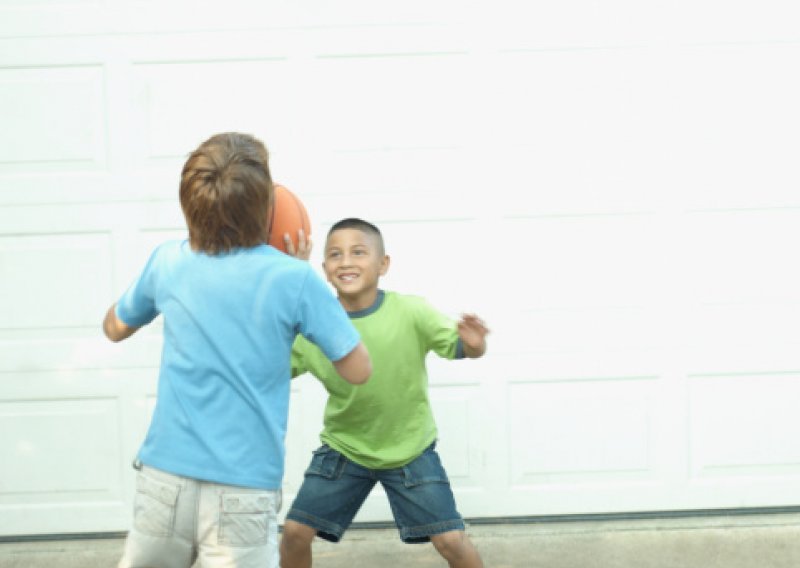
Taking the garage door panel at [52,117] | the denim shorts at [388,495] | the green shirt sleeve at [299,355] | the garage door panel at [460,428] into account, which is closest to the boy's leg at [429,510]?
the denim shorts at [388,495]

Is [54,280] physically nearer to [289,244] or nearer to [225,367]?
[289,244]

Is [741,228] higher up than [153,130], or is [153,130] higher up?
[153,130]

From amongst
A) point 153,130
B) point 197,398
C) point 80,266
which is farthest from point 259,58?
point 197,398

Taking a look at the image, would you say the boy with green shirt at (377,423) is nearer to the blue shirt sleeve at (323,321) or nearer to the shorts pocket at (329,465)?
the shorts pocket at (329,465)

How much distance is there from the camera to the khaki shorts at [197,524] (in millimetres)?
3045

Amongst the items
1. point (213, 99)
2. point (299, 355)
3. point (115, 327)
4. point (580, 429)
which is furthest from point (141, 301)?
point (580, 429)

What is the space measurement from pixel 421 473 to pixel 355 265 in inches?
26.6

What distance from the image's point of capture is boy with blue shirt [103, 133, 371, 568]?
10.0 ft

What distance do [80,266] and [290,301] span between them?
7.60 feet

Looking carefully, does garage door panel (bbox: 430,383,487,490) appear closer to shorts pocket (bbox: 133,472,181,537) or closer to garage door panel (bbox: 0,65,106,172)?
garage door panel (bbox: 0,65,106,172)

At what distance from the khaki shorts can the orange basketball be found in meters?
0.67

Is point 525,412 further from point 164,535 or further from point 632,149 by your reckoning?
point 164,535

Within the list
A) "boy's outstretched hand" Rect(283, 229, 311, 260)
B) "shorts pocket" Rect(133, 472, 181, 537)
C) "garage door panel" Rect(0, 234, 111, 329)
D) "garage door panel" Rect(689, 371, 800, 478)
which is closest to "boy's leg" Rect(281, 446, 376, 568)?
"boy's outstretched hand" Rect(283, 229, 311, 260)

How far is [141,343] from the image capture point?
5191 mm
